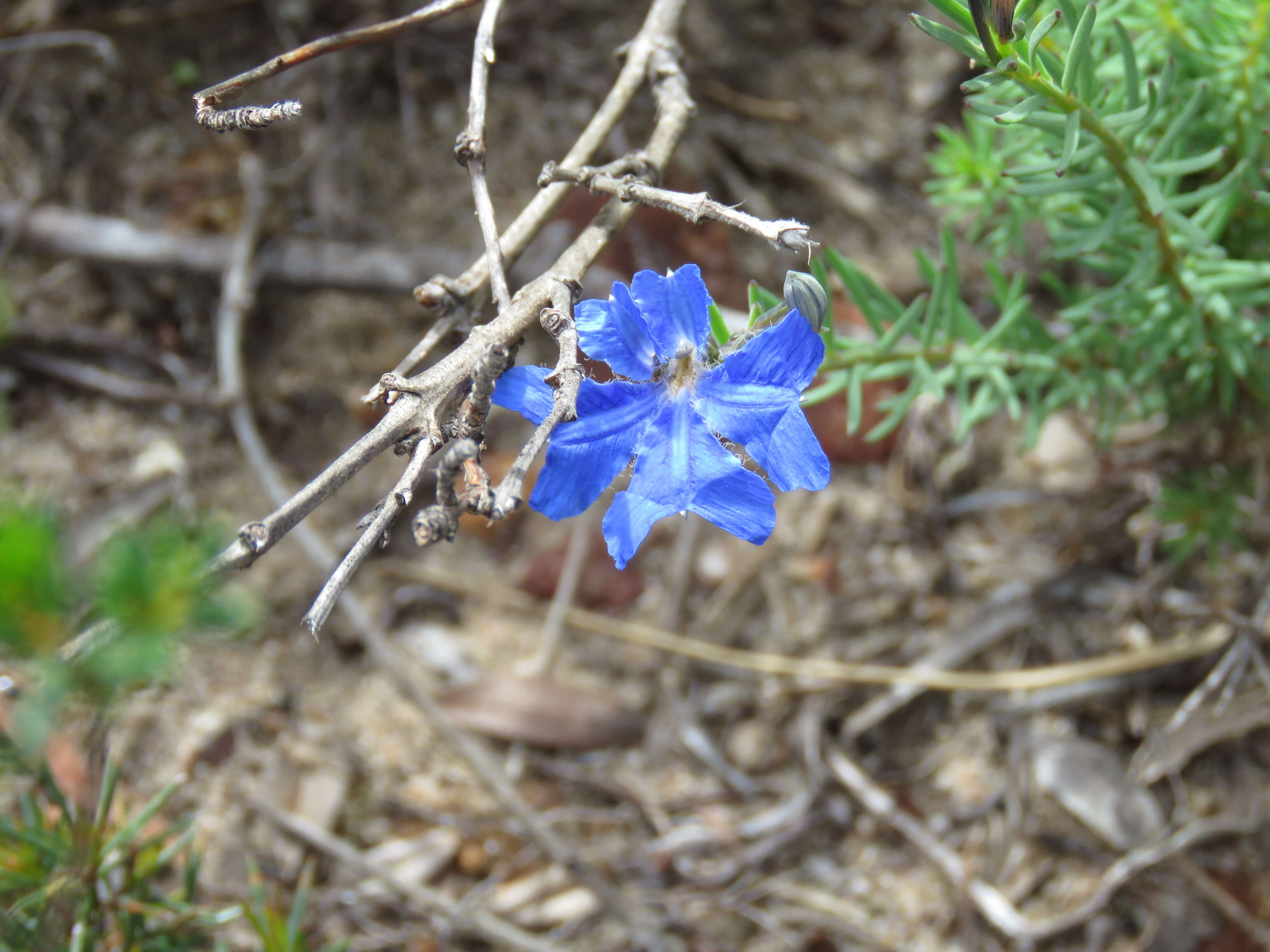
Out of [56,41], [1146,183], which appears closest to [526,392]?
[1146,183]

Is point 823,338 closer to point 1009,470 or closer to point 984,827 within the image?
point 1009,470

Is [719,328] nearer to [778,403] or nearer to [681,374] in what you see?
[681,374]

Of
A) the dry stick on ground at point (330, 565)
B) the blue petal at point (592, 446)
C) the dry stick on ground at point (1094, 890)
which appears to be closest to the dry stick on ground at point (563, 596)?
the dry stick on ground at point (330, 565)

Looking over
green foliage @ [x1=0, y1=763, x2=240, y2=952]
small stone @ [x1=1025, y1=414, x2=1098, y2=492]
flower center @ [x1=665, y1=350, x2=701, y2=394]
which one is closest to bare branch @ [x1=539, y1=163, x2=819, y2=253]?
flower center @ [x1=665, y1=350, x2=701, y2=394]

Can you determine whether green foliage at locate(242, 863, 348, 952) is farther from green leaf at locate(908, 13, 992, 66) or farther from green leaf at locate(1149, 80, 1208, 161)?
green leaf at locate(1149, 80, 1208, 161)

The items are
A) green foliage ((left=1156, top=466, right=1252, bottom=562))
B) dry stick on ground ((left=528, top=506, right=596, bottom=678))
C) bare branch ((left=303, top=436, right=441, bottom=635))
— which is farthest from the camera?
dry stick on ground ((left=528, top=506, right=596, bottom=678))
